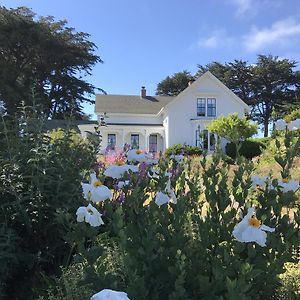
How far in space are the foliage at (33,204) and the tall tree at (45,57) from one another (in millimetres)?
36589

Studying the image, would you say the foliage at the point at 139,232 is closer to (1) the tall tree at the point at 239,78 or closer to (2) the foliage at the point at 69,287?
(2) the foliage at the point at 69,287

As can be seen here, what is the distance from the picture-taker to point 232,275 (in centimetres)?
226

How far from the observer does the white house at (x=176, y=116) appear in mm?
33281

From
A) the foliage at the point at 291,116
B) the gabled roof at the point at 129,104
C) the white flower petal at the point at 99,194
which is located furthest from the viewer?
the gabled roof at the point at 129,104

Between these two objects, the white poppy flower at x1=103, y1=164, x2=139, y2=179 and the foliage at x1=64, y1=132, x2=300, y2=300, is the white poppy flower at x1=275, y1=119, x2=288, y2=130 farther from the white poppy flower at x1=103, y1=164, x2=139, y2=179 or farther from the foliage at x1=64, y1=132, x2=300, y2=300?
the white poppy flower at x1=103, y1=164, x2=139, y2=179

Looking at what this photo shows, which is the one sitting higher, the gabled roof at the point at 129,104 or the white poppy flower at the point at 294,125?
the gabled roof at the point at 129,104

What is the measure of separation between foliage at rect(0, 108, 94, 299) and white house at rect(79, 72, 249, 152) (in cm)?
2825

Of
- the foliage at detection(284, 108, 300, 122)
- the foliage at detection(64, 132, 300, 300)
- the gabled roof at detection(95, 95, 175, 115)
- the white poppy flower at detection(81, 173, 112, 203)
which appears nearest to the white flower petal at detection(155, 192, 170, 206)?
the foliage at detection(64, 132, 300, 300)

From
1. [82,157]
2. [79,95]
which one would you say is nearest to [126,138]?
[79,95]

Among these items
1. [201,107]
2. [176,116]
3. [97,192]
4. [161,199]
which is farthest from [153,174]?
[201,107]

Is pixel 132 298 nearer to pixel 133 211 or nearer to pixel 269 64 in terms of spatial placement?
pixel 133 211

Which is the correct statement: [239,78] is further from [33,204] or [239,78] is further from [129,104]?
[33,204]

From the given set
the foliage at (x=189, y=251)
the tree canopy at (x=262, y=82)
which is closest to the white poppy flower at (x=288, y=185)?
the foliage at (x=189, y=251)

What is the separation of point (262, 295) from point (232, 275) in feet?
1.47
